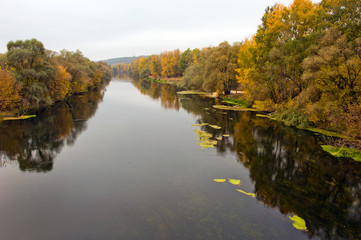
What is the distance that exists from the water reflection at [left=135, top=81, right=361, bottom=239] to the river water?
8cm

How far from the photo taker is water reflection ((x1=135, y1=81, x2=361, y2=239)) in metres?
13.0

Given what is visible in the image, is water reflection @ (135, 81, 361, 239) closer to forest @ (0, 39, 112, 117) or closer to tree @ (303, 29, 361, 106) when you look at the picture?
tree @ (303, 29, 361, 106)

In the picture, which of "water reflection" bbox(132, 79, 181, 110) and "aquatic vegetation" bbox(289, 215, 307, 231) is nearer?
"aquatic vegetation" bbox(289, 215, 307, 231)

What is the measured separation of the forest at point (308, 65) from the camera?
77.7 feet

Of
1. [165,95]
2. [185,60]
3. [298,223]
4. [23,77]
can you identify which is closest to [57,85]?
[23,77]

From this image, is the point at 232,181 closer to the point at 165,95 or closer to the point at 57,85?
the point at 57,85

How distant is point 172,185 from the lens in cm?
1645

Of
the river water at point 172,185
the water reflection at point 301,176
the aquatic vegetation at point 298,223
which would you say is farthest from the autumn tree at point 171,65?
the aquatic vegetation at point 298,223

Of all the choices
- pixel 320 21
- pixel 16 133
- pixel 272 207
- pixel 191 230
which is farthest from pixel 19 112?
pixel 320 21

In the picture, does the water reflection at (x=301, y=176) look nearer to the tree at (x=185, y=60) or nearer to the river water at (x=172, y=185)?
the river water at (x=172, y=185)

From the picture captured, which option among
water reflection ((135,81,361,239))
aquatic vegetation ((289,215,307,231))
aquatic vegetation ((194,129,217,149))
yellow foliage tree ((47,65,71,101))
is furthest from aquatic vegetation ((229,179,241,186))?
yellow foliage tree ((47,65,71,101))

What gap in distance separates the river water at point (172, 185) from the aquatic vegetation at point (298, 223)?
0.82 ft

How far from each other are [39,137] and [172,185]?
20.5m

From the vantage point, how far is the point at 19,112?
39188 millimetres
